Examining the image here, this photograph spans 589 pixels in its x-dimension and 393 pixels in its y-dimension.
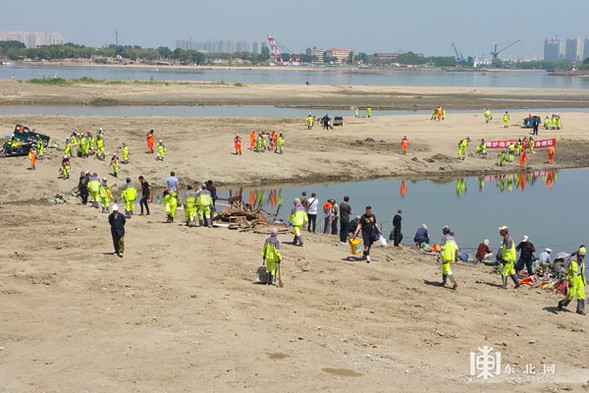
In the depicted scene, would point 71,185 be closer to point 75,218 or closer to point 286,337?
point 75,218

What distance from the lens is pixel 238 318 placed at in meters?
14.0

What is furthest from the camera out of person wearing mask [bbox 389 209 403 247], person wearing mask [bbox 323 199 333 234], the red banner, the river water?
the red banner

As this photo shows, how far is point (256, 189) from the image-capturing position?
3247cm

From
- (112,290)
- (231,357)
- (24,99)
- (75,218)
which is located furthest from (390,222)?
(24,99)

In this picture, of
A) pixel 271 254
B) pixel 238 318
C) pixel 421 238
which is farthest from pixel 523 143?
pixel 238 318

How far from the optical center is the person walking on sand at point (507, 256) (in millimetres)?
17438

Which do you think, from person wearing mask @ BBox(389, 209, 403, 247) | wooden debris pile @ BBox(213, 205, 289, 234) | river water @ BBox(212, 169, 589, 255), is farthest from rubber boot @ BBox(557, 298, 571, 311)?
wooden debris pile @ BBox(213, 205, 289, 234)

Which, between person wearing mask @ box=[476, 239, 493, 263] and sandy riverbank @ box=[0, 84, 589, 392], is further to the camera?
person wearing mask @ box=[476, 239, 493, 263]

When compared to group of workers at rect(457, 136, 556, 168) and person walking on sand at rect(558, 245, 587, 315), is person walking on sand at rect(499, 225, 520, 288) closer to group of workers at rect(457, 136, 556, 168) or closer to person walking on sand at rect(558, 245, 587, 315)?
person walking on sand at rect(558, 245, 587, 315)

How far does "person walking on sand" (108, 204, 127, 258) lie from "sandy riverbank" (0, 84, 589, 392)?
11.0 inches

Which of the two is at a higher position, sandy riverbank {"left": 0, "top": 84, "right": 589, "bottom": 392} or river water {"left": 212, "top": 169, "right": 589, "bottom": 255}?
sandy riverbank {"left": 0, "top": 84, "right": 589, "bottom": 392}

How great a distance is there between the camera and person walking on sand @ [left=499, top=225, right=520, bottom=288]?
687 inches

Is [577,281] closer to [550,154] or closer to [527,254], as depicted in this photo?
[527,254]

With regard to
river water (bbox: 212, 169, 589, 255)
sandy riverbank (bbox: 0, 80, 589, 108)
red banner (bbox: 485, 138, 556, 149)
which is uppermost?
sandy riverbank (bbox: 0, 80, 589, 108)
